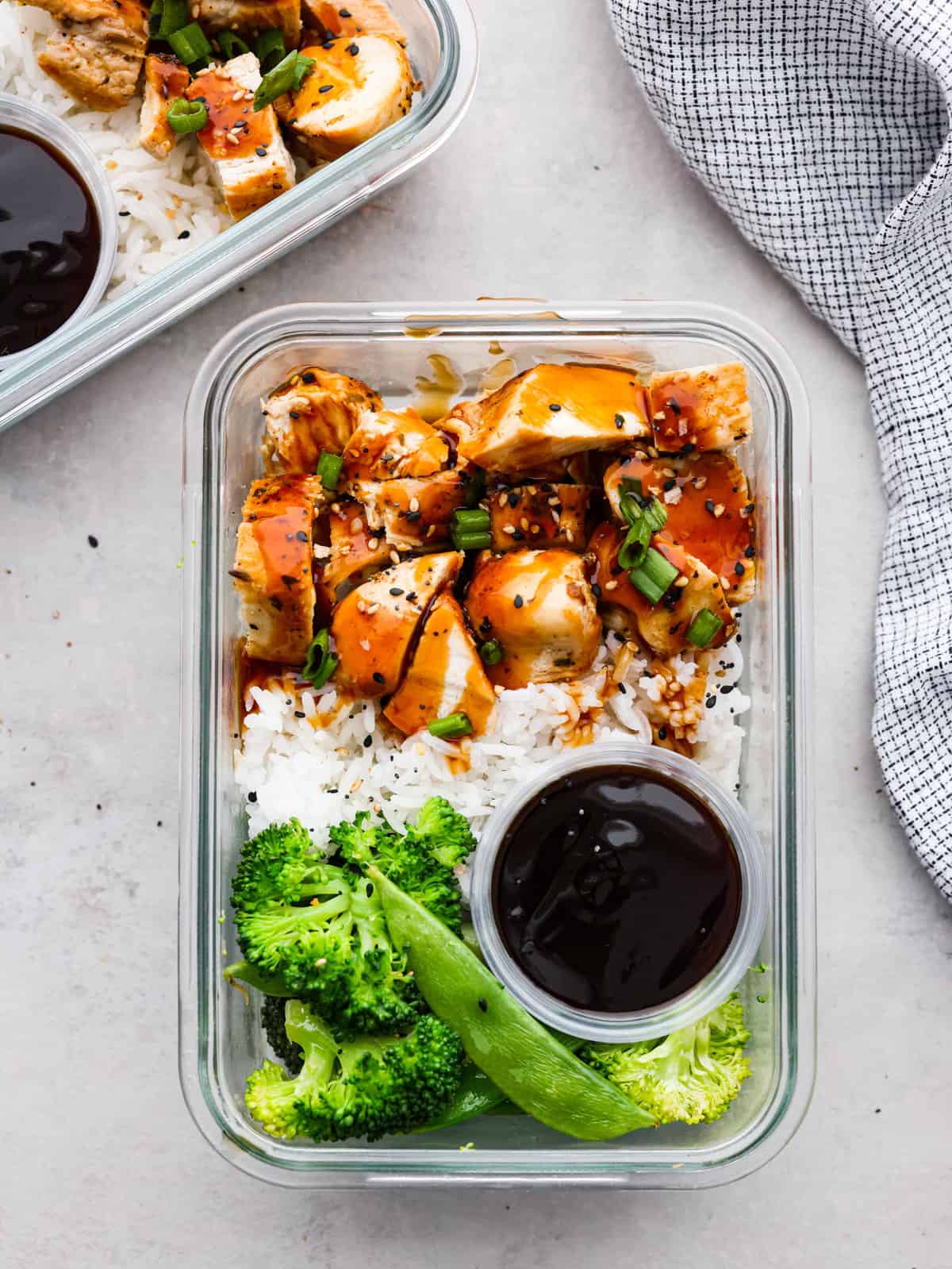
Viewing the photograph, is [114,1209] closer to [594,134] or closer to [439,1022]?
[439,1022]

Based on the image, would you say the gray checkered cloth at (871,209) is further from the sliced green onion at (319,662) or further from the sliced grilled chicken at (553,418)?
the sliced green onion at (319,662)

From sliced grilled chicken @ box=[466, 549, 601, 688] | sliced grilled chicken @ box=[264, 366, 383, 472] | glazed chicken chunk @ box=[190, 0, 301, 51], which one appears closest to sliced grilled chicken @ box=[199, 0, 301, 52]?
glazed chicken chunk @ box=[190, 0, 301, 51]

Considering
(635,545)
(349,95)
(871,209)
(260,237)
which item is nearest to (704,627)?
(635,545)

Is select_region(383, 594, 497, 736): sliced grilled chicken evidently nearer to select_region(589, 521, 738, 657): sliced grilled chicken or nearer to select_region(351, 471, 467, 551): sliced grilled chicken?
select_region(351, 471, 467, 551): sliced grilled chicken

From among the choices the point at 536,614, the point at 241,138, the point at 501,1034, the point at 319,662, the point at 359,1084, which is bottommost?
the point at 359,1084

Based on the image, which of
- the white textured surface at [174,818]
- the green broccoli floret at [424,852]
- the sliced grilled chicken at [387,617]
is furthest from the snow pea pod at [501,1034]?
the white textured surface at [174,818]

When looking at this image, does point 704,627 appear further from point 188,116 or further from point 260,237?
point 188,116

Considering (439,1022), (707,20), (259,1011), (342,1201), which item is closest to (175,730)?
(259,1011)
